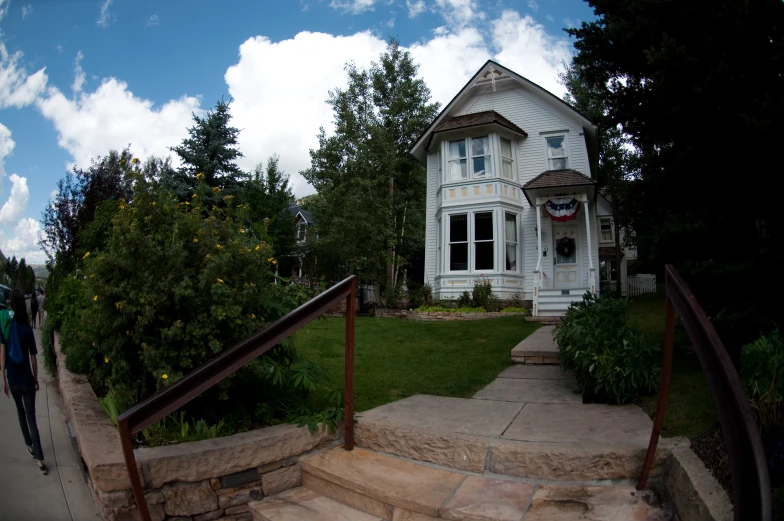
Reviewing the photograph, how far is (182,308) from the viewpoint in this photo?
12.1 ft

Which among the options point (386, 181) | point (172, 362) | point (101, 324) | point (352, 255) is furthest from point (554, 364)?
point (386, 181)

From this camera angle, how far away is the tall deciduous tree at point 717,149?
4.15 metres

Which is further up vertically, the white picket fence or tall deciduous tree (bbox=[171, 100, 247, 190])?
tall deciduous tree (bbox=[171, 100, 247, 190])

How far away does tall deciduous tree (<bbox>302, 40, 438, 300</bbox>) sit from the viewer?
19281 mm

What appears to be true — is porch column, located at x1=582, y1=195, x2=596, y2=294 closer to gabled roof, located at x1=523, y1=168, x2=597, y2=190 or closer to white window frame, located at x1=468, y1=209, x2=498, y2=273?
gabled roof, located at x1=523, y1=168, x2=597, y2=190

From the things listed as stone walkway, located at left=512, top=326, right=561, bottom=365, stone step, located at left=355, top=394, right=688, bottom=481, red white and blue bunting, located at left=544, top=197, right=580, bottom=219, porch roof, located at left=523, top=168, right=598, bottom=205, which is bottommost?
stone step, located at left=355, top=394, right=688, bottom=481

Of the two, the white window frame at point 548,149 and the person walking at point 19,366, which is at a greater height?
the white window frame at point 548,149

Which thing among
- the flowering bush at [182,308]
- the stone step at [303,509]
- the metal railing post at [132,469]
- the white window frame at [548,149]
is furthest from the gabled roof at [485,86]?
the metal railing post at [132,469]

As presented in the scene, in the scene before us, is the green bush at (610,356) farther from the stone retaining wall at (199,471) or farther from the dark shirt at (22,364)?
the dark shirt at (22,364)

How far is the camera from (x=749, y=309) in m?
4.29

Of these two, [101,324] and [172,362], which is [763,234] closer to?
[172,362]

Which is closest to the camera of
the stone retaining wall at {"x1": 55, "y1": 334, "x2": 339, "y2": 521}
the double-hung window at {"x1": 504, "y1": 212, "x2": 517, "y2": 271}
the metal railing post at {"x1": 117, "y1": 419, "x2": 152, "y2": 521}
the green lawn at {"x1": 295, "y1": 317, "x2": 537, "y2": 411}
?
the metal railing post at {"x1": 117, "y1": 419, "x2": 152, "y2": 521}

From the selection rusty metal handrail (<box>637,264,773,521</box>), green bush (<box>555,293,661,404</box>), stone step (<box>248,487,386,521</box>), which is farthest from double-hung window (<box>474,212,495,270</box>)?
rusty metal handrail (<box>637,264,773,521</box>)

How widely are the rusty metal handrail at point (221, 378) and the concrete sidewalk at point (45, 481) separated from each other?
1.26 meters
